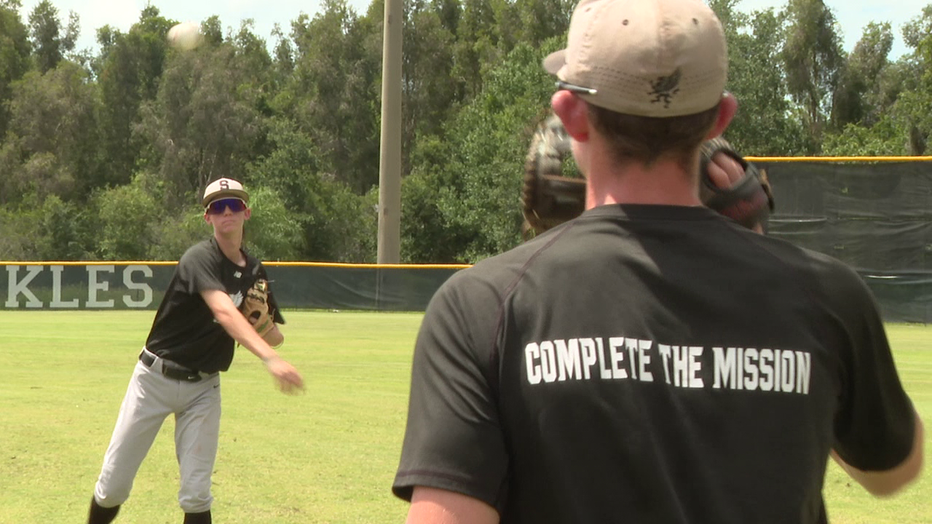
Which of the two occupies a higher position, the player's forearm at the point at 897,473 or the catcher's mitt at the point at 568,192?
the catcher's mitt at the point at 568,192

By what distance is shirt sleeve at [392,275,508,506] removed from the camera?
1815 mm

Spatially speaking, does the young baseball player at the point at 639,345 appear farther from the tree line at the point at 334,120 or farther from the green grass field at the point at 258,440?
the tree line at the point at 334,120

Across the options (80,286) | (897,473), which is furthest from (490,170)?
(897,473)

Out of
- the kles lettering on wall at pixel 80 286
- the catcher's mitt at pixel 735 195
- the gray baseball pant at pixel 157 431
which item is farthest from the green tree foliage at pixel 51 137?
the catcher's mitt at pixel 735 195

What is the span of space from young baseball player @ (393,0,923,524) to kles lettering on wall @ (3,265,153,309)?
97.9ft

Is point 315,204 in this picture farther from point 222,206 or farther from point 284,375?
point 284,375

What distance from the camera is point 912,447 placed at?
2158 millimetres

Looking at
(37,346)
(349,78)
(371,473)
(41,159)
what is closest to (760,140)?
(349,78)

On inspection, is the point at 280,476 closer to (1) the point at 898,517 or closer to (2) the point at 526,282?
(1) the point at 898,517

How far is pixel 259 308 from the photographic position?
7.20 meters

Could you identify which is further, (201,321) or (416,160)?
(416,160)

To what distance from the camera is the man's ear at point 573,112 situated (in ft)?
6.49

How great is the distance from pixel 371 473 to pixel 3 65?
7753cm

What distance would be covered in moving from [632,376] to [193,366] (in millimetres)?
5239
